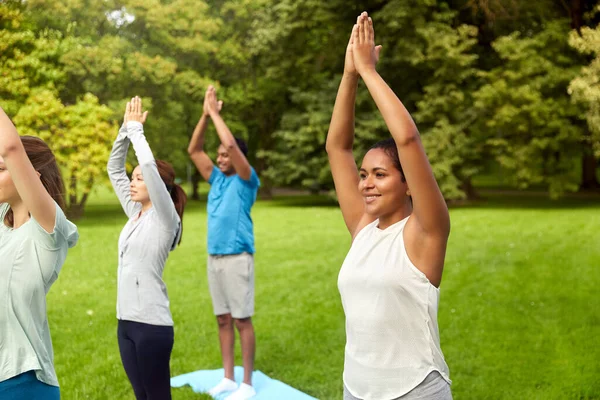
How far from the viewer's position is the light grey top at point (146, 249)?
3.41m

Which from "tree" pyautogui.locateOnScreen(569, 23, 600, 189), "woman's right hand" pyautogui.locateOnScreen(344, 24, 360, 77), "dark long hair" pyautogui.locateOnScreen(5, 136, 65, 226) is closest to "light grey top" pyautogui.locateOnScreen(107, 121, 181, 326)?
"dark long hair" pyautogui.locateOnScreen(5, 136, 65, 226)

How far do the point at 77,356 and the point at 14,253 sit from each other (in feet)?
13.2

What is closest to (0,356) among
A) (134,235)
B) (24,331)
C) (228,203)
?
(24,331)

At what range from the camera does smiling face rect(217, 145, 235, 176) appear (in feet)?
15.9

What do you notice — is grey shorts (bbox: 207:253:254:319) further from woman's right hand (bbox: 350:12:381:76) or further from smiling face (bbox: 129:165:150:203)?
woman's right hand (bbox: 350:12:381:76)

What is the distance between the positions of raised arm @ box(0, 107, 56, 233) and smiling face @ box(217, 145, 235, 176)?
99.1 inches

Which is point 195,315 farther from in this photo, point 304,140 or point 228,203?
point 304,140

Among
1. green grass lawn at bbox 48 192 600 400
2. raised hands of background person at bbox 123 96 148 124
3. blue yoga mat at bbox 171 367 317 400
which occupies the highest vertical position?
raised hands of background person at bbox 123 96 148 124

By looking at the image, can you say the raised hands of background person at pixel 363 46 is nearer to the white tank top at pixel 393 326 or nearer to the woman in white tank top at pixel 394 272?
the woman in white tank top at pixel 394 272

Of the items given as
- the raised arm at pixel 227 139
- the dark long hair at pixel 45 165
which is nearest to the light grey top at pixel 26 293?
the dark long hair at pixel 45 165

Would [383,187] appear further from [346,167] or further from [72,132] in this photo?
[72,132]

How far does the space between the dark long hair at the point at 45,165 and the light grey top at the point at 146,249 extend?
0.68 meters

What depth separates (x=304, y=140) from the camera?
2328 cm

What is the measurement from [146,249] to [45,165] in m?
1.00
